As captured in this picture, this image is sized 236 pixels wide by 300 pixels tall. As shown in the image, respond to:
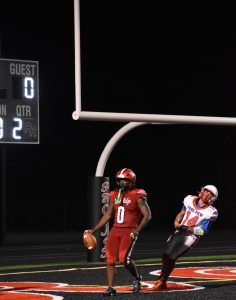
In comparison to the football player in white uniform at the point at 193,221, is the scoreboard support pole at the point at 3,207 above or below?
below

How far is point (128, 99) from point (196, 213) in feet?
13.3

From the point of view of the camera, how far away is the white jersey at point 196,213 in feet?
46.9

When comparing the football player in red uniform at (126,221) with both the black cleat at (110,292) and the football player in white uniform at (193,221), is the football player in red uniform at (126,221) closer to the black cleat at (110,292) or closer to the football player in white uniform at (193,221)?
the black cleat at (110,292)

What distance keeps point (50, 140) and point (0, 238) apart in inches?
543

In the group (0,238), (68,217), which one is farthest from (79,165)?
(0,238)

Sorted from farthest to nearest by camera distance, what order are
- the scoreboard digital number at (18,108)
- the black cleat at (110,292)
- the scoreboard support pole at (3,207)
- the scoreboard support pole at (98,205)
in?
the scoreboard support pole at (3,207) < the scoreboard digital number at (18,108) < the scoreboard support pole at (98,205) < the black cleat at (110,292)

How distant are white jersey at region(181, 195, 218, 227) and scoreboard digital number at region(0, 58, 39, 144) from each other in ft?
25.3

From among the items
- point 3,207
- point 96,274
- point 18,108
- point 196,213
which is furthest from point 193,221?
point 3,207

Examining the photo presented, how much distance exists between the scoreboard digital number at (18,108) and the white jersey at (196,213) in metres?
7.71

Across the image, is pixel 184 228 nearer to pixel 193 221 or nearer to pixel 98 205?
pixel 193 221

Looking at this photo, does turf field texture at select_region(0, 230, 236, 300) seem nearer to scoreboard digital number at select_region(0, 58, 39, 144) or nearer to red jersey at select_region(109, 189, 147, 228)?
red jersey at select_region(109, 189, 147, 228)

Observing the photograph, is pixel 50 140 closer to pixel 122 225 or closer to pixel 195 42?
pixel 195 42

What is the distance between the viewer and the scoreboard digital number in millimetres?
21422

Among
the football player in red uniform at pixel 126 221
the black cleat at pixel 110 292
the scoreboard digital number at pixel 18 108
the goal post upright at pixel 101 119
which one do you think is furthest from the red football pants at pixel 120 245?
the scoreboard digital number at pixel 18 108
